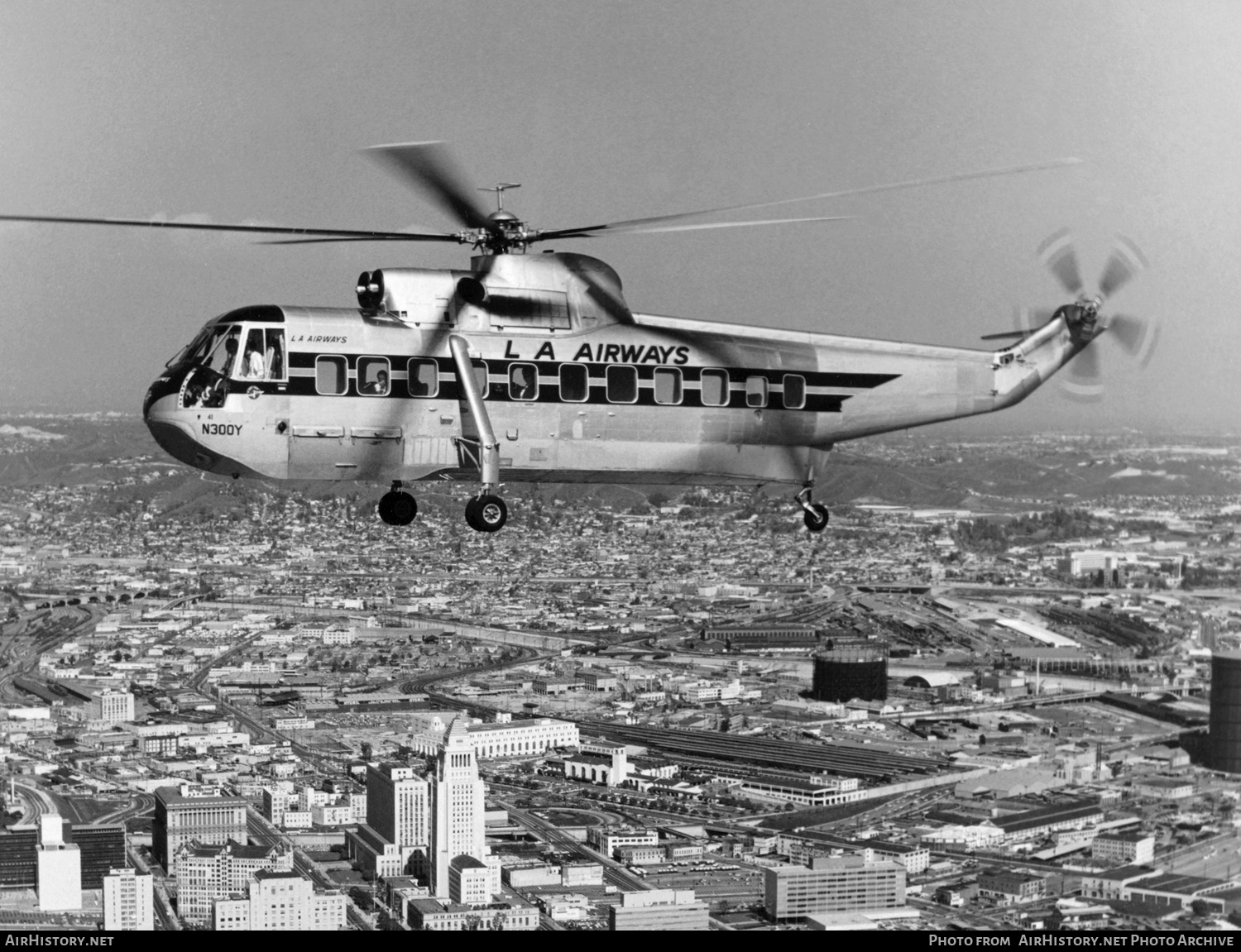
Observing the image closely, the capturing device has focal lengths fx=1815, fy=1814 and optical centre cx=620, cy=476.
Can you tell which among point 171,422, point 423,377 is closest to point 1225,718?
point 423,377

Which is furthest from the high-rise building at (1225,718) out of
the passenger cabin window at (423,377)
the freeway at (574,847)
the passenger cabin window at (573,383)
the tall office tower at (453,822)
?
the passenger cabin window at (423,377)

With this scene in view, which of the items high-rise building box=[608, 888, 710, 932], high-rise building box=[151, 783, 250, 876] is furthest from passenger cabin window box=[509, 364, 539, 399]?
high-rise building box=[151, 783, 250, 876]

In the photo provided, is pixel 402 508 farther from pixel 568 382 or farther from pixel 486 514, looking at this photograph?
pixel 568 382

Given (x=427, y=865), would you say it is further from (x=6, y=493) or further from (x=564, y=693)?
(x=6, y=493)

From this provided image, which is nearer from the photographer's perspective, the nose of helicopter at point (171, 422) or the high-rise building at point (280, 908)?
the nose of helicopter at point (171, 422)

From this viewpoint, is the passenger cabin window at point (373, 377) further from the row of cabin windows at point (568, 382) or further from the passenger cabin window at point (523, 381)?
the passenger cabin window at point (523, 381)

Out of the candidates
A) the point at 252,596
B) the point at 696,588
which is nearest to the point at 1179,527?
the point at 696,588
